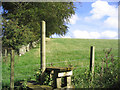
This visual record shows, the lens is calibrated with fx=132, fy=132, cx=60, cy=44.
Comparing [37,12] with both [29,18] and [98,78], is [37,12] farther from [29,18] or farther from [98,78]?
[98,78]

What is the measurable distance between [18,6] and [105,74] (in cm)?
495

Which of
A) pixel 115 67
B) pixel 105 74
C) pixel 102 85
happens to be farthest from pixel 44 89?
pixel 115 67

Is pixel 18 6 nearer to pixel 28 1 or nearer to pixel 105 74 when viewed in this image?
pixel 28 1

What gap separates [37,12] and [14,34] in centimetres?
158

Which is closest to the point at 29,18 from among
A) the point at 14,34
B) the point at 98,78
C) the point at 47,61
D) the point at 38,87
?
the point at 14,34

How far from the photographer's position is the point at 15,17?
6246 millimetres

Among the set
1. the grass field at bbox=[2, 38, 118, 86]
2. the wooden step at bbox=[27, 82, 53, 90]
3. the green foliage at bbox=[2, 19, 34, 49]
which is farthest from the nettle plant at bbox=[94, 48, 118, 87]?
the green foliage at bbox=[2, 19, 34, 49]

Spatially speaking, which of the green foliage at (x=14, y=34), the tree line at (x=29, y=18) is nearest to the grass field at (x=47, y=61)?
the green foliage at (x=14, y=34)

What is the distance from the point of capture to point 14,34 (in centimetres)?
568

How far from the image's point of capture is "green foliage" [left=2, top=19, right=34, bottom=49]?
569 cm

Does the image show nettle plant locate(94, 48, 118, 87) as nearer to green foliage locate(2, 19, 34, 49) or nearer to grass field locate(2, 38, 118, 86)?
grass field locate(2, 38, 118, 86)

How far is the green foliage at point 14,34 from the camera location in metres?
5.69

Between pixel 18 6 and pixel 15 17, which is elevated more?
pixel 18 6

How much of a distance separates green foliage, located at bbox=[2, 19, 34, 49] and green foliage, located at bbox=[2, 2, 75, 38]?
399 mm
